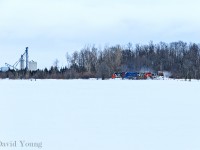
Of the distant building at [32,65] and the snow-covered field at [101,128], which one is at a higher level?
the distant building at [32,65]

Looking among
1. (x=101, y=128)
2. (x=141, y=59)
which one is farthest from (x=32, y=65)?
(x=101, y=128)

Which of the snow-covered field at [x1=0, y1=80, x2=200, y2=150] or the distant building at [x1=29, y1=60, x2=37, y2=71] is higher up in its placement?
the distant building at [x1=29, y1=60, x2=37, y2=71]

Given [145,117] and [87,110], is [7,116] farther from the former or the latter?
[145,117]

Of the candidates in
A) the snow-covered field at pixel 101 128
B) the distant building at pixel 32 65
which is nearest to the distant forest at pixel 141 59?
the distant building at pixel 32 65

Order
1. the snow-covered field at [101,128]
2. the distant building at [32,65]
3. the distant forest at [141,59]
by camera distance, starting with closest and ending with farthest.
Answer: the snow-covered field at [101,128]
the distant building at [32,65]
the distant forest at [141,59]

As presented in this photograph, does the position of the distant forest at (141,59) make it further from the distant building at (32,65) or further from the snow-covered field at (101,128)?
the snow-covered field at (101,128)

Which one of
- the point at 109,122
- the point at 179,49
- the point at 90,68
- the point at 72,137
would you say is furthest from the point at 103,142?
the point at 179,49

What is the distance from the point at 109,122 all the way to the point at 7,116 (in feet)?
7.18

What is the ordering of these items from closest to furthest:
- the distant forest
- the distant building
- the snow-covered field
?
the snow-covered field < the distant building < the distant forest

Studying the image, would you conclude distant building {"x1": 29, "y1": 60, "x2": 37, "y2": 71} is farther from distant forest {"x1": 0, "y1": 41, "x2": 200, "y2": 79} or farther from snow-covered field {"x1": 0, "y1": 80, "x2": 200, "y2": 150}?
snow-covered field {"x1": 0, "y1": 80, "x2": 200, "y2": 150}

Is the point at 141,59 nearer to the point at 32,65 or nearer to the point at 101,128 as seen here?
the point at 32,65

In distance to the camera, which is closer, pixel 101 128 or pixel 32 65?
pixel 101 128

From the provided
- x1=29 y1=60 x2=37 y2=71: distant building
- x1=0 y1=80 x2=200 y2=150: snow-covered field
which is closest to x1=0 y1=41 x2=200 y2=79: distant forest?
x1=29 y1=60 x2=37 y2=71: distant building

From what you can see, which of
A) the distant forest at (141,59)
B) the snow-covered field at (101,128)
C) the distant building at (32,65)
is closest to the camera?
the snow-covered field at (101,128)
